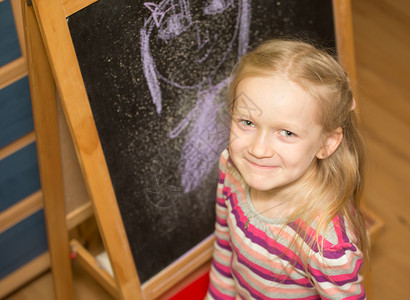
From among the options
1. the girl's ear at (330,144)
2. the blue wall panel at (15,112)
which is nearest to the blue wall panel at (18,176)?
the blue wall panel at (15,112)

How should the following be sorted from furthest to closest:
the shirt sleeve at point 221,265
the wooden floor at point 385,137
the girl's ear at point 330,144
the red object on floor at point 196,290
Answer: the wooden floor at point 385,137
the red object on floor at point 196,290
the shirt sleeve at point 221,265
the girl's ear at point 330,144

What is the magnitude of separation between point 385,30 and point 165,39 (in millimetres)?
1537

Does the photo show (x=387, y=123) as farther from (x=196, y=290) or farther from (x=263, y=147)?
(x=263, y=147)

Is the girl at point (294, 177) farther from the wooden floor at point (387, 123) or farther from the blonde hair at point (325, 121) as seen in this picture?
the wooden floor at point (387, 123)

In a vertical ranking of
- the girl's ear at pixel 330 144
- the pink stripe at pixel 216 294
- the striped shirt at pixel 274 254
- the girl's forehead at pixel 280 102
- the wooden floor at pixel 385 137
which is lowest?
the wooden floor at pixel 385 137

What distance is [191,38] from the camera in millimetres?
1182

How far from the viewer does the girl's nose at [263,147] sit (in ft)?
3.39

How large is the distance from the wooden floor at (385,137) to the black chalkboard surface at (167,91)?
560 millimetres

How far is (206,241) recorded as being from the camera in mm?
1454

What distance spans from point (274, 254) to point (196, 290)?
0.39m

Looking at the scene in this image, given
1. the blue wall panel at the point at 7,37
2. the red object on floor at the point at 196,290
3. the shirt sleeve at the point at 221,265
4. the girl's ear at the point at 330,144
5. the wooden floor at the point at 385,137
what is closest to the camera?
the girl's ear at the point at 330,144

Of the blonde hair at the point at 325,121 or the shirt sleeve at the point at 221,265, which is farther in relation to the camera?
the shirt sleeve at the point at 221,265

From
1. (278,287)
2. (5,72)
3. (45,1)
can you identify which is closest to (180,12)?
(45,1)

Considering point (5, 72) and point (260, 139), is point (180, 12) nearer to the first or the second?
point (260, 139)
